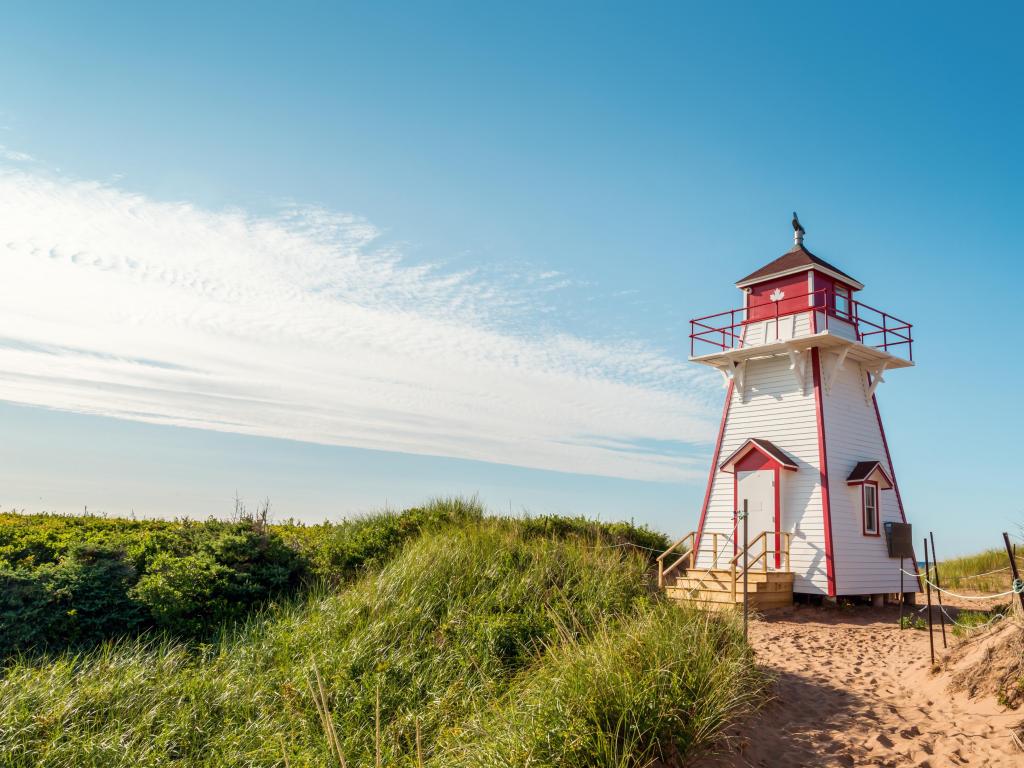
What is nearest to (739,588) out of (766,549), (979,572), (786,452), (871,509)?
(766,549)

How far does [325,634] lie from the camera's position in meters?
10.8

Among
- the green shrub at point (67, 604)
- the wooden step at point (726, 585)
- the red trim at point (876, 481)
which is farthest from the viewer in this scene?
the red trim at point (876, 481)

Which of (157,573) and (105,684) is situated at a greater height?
(157,573)

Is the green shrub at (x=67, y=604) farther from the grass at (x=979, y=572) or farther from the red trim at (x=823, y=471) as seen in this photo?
the grass at (x=979, y=572)

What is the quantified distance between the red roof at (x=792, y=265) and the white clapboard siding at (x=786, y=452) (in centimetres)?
245

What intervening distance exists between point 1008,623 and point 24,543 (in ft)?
56.4

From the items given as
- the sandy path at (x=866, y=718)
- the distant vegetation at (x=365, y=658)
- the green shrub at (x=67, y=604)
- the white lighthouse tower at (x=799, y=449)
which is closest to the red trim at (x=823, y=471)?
the white lighthouse tower at (x=799, y=449)

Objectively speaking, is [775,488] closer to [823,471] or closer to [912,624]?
[823,471]

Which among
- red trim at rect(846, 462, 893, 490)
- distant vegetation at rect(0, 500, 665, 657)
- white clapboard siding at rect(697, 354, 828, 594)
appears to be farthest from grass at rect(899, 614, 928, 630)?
distant vegetation at rect(0, 500, 665, 657)

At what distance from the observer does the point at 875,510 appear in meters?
19.4

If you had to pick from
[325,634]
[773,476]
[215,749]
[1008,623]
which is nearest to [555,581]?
[325,634]

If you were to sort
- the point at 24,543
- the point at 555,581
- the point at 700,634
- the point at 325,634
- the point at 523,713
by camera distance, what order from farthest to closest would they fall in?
the point at 24,543, the point at 555,581, the point at 325,634, the point at 700,634, the point at 523,713

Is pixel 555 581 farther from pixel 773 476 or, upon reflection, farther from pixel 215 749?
pixel 773 476

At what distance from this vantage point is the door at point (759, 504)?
1873cm
